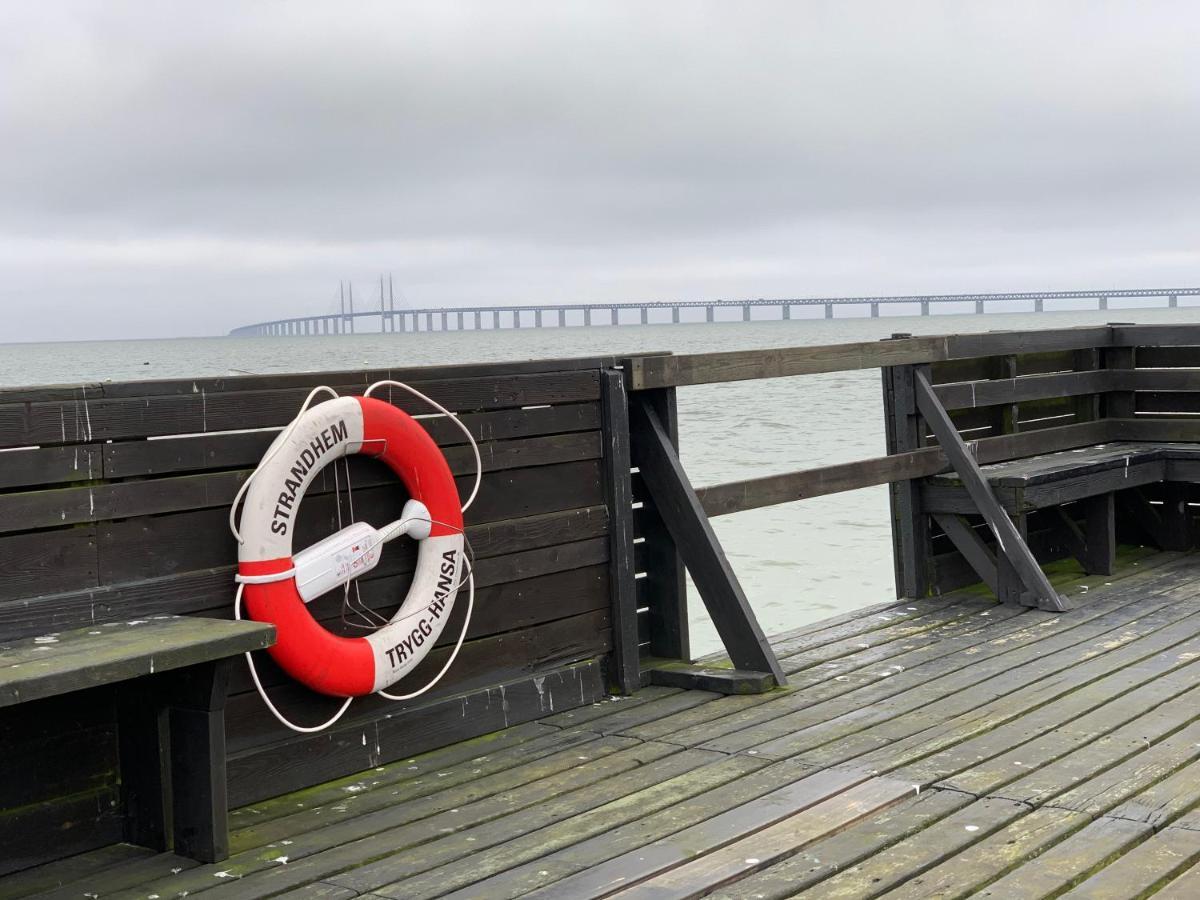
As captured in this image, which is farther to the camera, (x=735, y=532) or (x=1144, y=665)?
(x=735, y=532)

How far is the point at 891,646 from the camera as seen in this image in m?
4.45

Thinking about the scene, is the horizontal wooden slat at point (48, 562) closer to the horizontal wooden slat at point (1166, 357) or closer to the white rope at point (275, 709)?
the white rope at point (275, 709)

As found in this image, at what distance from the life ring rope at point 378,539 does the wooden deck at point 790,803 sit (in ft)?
0.55

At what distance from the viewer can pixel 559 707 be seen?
3783 mm

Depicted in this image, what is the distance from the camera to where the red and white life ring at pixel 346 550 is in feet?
9.87

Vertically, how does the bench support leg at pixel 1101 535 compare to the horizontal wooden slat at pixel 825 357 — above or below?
below

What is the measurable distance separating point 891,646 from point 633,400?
1.14m

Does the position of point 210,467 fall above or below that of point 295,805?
above

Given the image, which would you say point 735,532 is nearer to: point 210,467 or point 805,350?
point 805,350

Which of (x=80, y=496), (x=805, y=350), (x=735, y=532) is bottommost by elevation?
(x=735, y=532)

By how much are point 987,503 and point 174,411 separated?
301cm

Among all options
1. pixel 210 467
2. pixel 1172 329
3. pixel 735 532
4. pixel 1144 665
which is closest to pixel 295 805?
pixel 210 467

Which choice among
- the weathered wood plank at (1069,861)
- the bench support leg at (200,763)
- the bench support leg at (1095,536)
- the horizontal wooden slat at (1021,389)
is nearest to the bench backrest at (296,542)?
the bench support leg at (200,763)

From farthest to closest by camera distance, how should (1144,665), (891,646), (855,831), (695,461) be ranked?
(695,461), (891,646), (1144,665), (855,831)
